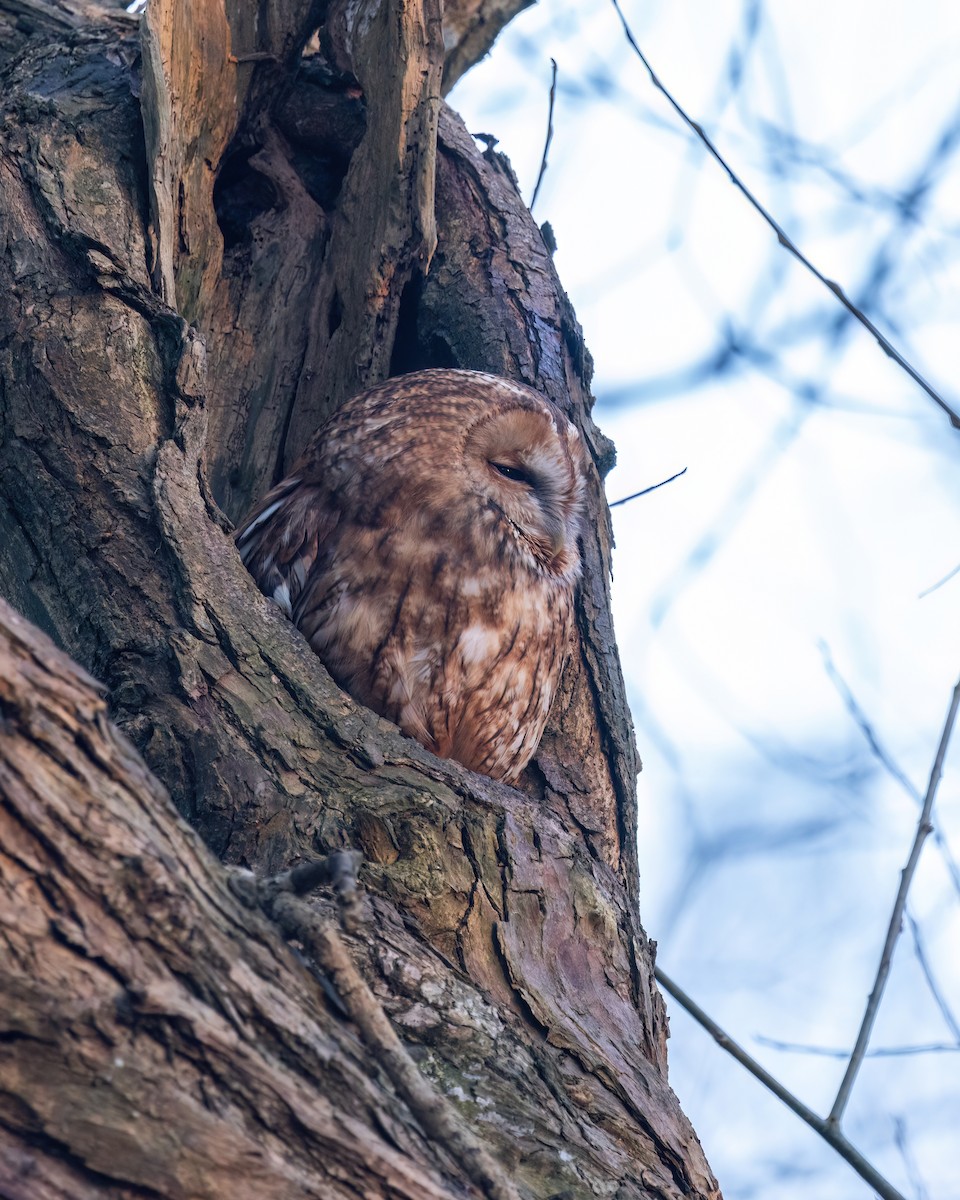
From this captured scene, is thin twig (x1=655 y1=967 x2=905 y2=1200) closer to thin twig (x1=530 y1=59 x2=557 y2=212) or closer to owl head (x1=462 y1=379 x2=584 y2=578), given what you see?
owl head (x1=462 y1=379 x2=584 y2=578)

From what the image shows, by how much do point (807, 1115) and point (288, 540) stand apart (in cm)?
144

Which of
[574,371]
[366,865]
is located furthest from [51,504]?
[574,371]

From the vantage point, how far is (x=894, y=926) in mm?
1993

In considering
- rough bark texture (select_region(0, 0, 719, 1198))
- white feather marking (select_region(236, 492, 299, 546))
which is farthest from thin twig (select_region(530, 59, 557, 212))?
white feather marking (select_region(236, 492, 299, 546))

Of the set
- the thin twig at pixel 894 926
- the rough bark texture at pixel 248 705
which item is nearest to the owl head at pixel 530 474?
the rough bark texture at pixel 248 705

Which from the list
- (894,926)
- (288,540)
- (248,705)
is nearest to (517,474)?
(288,540)

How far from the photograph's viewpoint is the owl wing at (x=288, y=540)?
2.46 meters

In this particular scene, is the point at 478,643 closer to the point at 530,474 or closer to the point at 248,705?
the point at 530,474

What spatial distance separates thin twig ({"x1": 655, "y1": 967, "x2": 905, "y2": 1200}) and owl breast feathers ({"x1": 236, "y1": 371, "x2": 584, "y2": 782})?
0.71 metres

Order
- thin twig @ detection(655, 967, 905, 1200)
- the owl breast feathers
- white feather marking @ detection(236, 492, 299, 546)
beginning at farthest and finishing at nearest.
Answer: white feather marking @ detection(236, 492, 299, 546)
the owl breast feathers
thin twig @ detection(655, 967, 905, 1200)

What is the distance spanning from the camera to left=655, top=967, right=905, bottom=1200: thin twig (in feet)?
5.55

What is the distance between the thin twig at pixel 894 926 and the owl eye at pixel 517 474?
3.55ft

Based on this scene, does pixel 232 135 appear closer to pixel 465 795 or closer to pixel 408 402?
pixel 408 402

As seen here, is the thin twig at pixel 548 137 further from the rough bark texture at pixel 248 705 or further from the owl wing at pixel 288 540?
the owl wing at pixel 288 540
